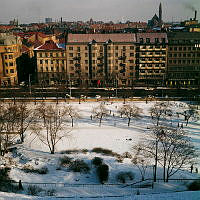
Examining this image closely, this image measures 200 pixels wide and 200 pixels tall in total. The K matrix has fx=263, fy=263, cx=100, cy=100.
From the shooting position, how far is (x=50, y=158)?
121 feet

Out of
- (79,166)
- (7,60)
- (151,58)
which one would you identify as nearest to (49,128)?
(79,166)

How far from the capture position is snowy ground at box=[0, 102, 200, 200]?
27.7 meters

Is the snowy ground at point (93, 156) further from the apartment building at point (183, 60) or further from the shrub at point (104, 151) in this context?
the apartment building at point (183, 60)

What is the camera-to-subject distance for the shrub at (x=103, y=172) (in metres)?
31.2

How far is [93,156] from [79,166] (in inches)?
145

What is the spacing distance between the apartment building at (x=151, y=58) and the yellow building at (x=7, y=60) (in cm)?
3530

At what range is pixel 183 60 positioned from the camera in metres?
74.6

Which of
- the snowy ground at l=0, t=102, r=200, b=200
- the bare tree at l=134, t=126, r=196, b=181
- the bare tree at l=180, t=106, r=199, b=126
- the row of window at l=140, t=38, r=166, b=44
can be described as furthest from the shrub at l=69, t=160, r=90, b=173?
the row of window at l=140, t=38, r=166, b=44

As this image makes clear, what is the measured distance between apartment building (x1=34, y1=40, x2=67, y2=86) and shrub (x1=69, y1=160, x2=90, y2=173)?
43568mm

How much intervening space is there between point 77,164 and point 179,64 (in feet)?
168

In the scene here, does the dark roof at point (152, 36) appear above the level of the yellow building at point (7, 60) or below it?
above

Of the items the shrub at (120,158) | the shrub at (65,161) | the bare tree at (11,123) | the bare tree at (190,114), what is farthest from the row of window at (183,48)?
the shrub at (65,161)

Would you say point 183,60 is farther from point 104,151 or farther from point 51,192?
point 51,192

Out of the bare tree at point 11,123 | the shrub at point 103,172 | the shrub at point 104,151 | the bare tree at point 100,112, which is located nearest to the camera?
the shrub at point 103,172
